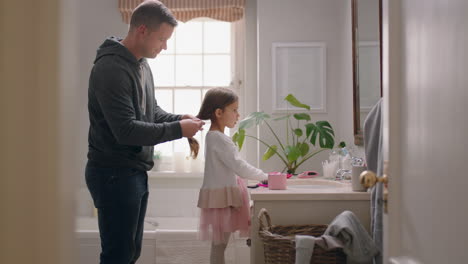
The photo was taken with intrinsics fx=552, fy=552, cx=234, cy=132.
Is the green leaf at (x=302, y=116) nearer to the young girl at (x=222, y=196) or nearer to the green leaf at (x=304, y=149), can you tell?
the green leaf at (x=304, y=149)

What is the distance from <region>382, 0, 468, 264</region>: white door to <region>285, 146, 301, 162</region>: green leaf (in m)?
2.47

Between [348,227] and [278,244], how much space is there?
30 centimetres

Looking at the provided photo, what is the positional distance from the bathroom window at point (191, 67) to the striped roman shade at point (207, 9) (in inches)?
8.8

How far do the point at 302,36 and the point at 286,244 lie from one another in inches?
94.1

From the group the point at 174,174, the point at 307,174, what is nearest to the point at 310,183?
the point at 307,174

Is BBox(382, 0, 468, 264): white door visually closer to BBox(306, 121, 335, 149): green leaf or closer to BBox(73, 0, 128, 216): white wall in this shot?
BBox(306, 121, 335, 149): green leaf

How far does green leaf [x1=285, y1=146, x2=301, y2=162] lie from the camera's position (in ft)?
12.7

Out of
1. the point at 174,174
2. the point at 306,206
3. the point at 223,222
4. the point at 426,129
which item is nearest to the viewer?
the point at 426,129

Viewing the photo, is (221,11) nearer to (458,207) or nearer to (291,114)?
(291,114)

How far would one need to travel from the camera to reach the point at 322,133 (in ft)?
12.8

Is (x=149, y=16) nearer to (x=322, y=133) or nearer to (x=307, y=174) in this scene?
(x=307, y=174)

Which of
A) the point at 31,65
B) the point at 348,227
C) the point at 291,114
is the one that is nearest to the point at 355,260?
the point at 348,227

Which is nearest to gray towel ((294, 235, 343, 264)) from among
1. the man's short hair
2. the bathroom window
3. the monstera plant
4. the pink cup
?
the pink cup

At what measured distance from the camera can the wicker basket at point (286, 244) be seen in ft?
7.26
